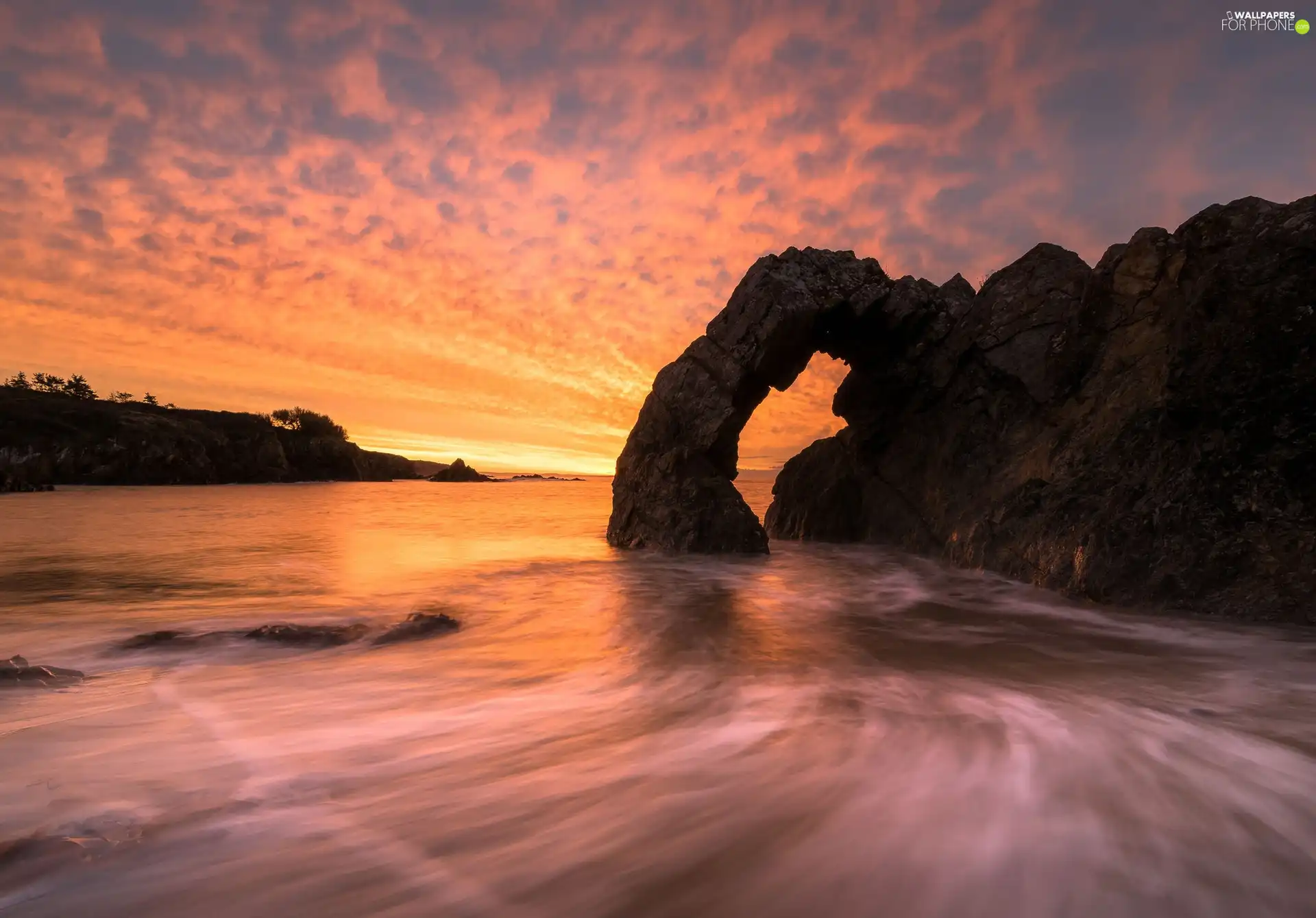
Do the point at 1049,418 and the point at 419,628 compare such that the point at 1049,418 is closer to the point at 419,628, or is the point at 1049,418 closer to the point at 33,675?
the point at 419,628

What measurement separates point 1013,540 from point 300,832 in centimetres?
795

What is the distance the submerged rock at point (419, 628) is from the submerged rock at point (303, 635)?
22 cm

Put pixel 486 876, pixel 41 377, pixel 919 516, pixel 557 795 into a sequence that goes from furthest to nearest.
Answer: pixel 41 377 < pixel 919 516 < pixel 557 795 < pixel 486 876

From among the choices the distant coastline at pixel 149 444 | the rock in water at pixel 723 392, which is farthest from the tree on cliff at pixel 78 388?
the rock in water at pixel 723 392

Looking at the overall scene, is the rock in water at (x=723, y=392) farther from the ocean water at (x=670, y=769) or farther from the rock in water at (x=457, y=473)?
the rock in water at (x=457, y=473)

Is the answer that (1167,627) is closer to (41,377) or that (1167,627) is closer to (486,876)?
(486,876)

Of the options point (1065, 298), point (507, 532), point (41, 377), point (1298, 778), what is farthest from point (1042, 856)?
point (41, 377)

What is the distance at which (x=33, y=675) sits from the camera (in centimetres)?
341

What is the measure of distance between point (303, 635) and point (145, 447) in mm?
52789

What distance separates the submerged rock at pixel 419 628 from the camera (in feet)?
15.8

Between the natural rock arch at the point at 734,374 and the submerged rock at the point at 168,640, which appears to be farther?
the natural rock arch at the point at 734,374

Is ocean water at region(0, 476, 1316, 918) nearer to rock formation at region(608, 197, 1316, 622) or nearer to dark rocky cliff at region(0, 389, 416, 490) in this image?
rock formation at region(608, 197, 1316, 622)

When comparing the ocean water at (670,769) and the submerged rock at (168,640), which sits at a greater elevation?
the ocean water at (670,769)

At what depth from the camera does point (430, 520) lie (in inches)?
717
